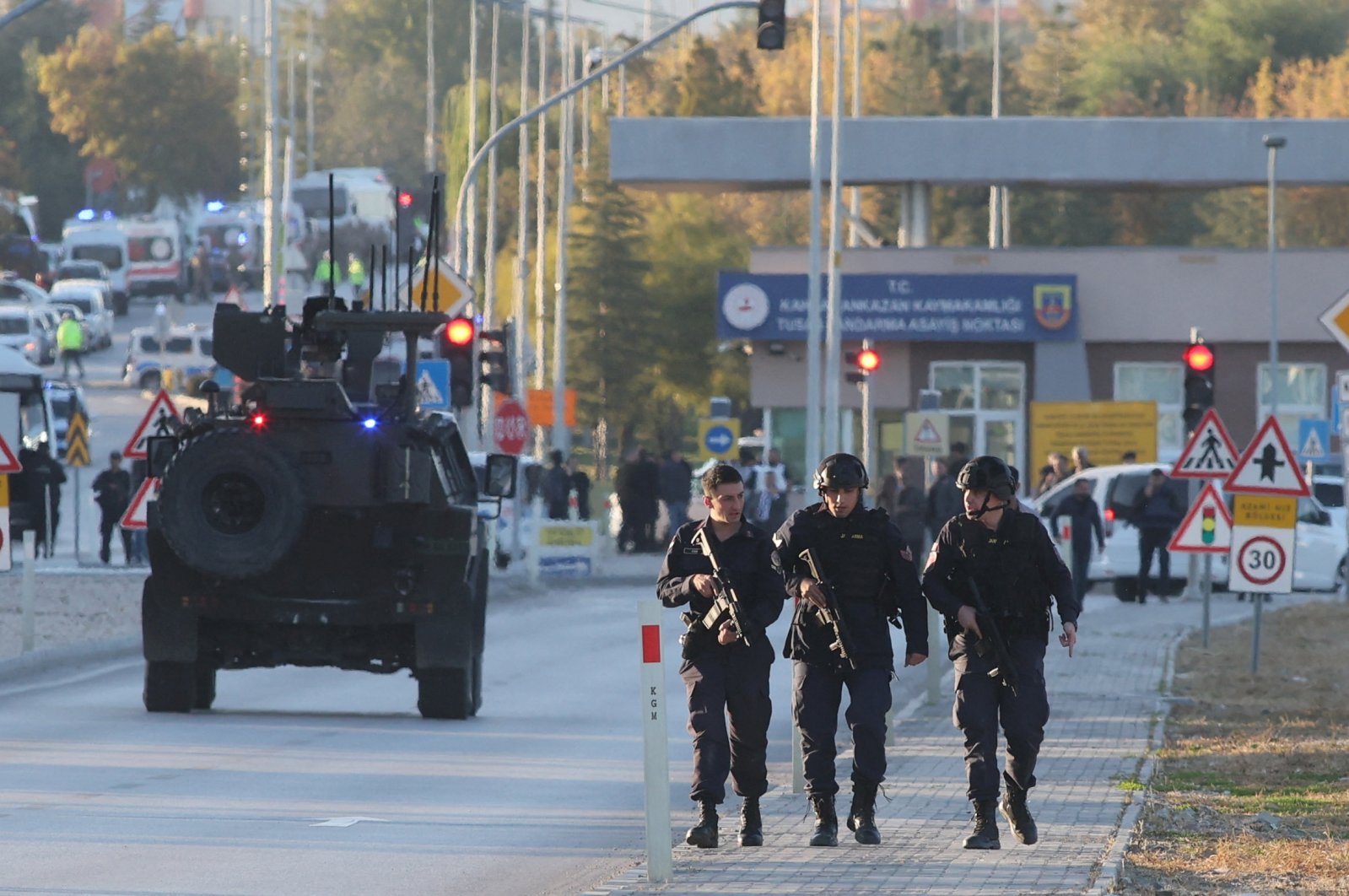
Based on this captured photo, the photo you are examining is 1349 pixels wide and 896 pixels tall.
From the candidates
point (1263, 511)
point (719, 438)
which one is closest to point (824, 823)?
point (1263, 511)

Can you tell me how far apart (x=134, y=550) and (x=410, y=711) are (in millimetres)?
19608

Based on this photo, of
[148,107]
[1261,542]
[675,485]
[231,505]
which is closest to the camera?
[231,505]

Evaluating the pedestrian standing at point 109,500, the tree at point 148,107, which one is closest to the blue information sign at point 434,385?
the pedestrian standing at point 109,500

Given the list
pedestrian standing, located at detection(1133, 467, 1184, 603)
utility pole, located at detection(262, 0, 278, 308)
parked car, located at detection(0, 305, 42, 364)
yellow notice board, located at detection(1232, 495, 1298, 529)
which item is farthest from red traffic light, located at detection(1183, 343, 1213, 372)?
parked car, located at detection(0, 305, 42, 364)

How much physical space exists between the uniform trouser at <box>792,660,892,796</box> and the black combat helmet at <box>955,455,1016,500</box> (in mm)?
Result: 860

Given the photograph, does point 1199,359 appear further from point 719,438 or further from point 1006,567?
point 719,438

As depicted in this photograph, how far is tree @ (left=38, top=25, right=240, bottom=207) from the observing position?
109625 mm

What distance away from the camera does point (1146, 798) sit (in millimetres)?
12680

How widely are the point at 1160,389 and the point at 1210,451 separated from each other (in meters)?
28.6

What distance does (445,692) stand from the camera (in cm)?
1738

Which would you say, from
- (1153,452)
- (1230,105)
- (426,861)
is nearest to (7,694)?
(426,861)

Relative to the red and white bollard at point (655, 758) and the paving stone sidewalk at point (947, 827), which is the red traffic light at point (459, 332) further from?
the red and white bollard at point (655, 758)

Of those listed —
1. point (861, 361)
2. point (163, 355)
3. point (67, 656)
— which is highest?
point (163, 355)

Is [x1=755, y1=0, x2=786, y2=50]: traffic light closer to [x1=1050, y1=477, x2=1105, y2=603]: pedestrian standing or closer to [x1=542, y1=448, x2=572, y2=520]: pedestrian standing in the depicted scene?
[x1=1050, y1=477, x2=1105, y2=603]: pedestrian standing
